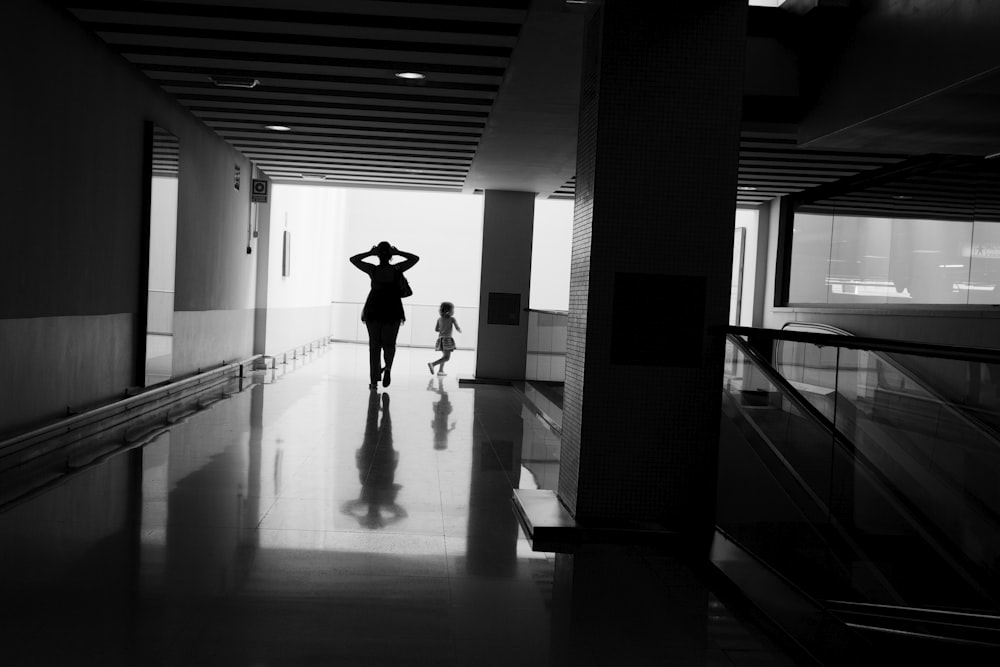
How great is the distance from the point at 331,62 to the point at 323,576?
4556 millimetres

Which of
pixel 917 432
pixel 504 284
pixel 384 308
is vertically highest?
pixel 504 284

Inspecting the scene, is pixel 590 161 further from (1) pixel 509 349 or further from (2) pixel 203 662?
(1) pixel 509 349

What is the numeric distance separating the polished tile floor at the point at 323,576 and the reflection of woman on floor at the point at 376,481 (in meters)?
0.02

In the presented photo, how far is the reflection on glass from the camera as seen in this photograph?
826 centimetres

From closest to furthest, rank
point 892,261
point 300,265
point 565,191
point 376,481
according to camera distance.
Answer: point 376,481
point 892,261
point 565,191
point 300,265

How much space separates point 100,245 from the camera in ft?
23.5

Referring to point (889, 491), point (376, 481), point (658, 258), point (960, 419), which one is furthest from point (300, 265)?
point (960, 419)

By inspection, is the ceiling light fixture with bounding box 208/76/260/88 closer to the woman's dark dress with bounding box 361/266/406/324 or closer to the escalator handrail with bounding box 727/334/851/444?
the woman's dark dress with bounding box 361/266/406/324

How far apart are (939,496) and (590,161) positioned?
2.34m

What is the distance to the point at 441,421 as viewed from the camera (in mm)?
8414

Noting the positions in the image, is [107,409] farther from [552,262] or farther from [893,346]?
[552,262]

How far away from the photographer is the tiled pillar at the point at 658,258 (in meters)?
4.57

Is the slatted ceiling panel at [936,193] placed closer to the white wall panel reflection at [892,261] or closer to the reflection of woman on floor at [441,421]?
the white wall panel reflection at [892,261]

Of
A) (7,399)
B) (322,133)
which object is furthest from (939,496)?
(322,133)
